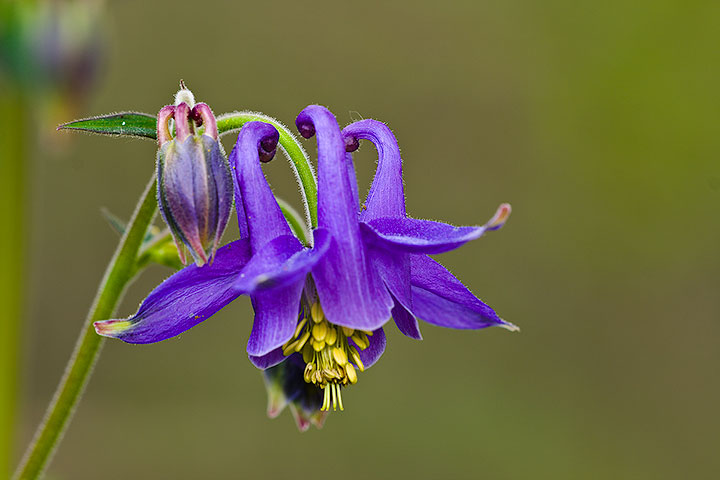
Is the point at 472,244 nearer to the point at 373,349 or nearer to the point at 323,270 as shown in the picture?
the point at 373,349

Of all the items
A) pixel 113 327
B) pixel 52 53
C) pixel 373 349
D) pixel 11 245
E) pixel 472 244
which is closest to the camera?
pixel 113 327

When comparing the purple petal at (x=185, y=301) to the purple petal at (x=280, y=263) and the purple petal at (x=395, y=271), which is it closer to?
the purple petal at (x=280, y=263)

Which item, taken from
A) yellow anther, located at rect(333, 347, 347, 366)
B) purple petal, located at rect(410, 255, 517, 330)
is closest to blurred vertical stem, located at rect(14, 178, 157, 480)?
yellow anther, located at rect(333, 347, 347, 366)

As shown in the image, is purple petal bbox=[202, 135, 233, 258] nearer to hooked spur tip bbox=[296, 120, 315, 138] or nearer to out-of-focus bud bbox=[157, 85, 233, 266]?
out-of-focus bud bbox=[157, 85, 233, 266]

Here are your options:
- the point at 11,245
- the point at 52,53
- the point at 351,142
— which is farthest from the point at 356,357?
the point at 52,53

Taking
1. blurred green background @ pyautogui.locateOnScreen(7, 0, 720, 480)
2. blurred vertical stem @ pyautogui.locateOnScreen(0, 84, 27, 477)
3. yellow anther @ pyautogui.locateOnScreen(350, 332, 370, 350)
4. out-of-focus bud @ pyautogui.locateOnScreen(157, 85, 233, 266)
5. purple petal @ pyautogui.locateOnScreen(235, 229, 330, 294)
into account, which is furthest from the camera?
blurred green background @ pyautogui.locateOnScreen(7, 0, 720, 480)

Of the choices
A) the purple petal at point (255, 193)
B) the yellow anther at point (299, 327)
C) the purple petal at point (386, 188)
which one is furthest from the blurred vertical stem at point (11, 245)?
the purple petal at point (386, 188)

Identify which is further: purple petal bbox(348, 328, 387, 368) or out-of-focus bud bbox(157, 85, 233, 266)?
purple petal bbox(348, 328, 387, 368)

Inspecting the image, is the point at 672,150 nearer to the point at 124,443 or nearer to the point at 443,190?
the point at 443,190
